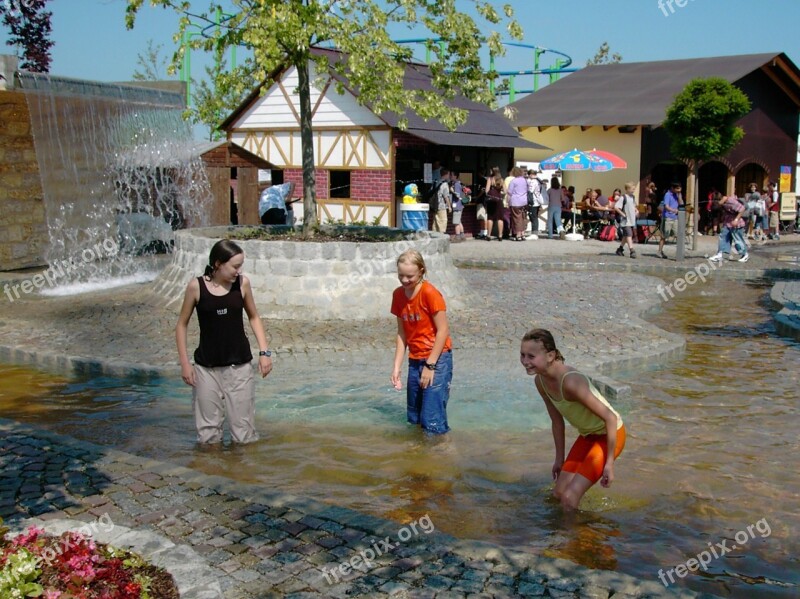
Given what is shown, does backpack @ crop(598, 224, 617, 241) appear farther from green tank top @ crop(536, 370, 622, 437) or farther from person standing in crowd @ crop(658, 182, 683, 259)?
green tank top @ crop(536, 370, 622, 437)

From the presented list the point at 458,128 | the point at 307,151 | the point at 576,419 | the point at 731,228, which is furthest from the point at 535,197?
the point at 576,419

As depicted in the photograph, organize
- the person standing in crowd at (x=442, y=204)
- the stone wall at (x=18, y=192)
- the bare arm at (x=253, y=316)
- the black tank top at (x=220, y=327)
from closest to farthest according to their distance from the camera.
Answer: the black tank top at (x=220, y=327)
the bare arm at (x=253, y=316)
the stone wall at (x=18, y=192)
the person standing in crowd at (x=442, y=204)

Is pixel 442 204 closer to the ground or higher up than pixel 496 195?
closer to the ground

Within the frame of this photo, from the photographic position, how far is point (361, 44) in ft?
37.0

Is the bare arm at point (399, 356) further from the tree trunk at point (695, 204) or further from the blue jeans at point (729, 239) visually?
the tree trunk at point (695, 204)

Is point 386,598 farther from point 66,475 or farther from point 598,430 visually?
point 66,475

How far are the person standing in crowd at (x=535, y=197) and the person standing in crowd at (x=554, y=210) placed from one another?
349 millimetres

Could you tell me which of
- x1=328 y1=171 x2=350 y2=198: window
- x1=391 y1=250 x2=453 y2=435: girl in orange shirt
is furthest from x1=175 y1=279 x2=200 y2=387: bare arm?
x1=328 y1=171 x2=350 y2=198: window

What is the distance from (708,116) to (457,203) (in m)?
6.73

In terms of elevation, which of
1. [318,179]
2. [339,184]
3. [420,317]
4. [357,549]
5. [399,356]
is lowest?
[357,549]

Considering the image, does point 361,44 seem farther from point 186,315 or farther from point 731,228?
point 731,228

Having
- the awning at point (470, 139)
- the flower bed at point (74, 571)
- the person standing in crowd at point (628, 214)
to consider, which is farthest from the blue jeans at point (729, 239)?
the flower bed at point (74, 571)

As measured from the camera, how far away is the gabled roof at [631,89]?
87.4 feet

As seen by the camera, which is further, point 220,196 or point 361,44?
point 220,196
